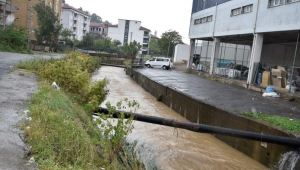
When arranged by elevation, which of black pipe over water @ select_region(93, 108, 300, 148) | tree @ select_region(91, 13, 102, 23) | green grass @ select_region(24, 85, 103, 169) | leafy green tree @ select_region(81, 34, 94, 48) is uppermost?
tree @ select_region(91, 13, 102, 23)

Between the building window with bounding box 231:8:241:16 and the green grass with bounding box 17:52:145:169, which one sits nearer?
the green grass with bounding box 17:52:145:169

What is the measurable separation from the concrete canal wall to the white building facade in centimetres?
7123

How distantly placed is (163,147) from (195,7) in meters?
26.6

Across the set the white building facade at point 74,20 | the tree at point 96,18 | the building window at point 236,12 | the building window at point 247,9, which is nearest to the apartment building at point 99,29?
the white building facade at point 74,20

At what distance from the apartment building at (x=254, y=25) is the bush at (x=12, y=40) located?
18.2 metres

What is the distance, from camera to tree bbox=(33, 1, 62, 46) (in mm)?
46531

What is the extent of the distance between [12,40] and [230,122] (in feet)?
88.9

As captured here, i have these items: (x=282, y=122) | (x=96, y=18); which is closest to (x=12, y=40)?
(x=282, y=122)

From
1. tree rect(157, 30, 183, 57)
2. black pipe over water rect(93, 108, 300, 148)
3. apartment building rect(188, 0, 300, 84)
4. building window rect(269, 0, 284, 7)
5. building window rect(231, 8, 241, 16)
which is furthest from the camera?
tree rect(157, 30, 183, 57)

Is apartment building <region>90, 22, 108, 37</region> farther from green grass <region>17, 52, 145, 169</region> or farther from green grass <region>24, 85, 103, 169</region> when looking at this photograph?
green grass <region>24, 85, 103, 169</region>

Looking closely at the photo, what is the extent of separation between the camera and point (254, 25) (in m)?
19.8

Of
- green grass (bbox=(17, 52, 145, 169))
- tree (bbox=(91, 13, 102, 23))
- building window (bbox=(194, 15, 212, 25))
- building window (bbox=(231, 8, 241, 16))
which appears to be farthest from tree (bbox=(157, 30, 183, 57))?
tree (bbox=(91, 13, 102, 23))

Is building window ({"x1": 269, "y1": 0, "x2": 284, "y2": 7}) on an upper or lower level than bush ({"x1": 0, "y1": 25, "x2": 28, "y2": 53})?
upper

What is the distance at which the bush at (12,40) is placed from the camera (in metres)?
29.3
